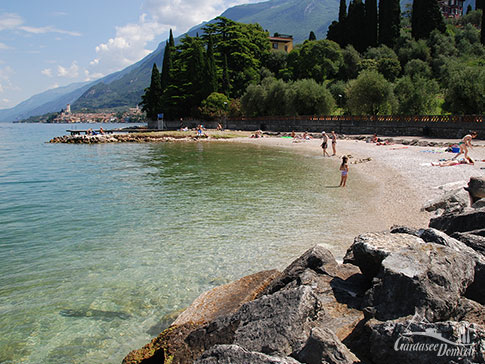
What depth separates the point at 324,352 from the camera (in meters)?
3.50

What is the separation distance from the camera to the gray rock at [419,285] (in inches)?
155

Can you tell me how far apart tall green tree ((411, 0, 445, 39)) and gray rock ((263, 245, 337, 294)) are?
282 ft

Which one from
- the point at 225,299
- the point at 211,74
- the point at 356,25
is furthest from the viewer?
the point at 356,25

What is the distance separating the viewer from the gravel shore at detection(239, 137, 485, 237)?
12.2 meters

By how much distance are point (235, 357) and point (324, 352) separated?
0.87 meters

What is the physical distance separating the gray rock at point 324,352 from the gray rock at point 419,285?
29.3 inches

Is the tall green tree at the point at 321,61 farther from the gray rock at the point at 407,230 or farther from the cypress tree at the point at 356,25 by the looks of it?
the gray rock at the point at 407,230

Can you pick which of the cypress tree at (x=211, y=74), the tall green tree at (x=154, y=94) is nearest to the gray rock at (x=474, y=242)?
the cypress tree at (x=211, y=74)

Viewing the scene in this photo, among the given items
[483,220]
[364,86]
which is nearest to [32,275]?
[483,220]

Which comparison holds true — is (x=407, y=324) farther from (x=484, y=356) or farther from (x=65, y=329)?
(x=65, y=329)

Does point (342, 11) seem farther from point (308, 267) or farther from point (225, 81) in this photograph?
point (308, 267)

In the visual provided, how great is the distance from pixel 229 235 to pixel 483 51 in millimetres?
79587

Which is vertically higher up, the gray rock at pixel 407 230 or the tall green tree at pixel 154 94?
the tall green tree at pixel 154 94

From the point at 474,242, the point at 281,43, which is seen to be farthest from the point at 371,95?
the point at 281,43
